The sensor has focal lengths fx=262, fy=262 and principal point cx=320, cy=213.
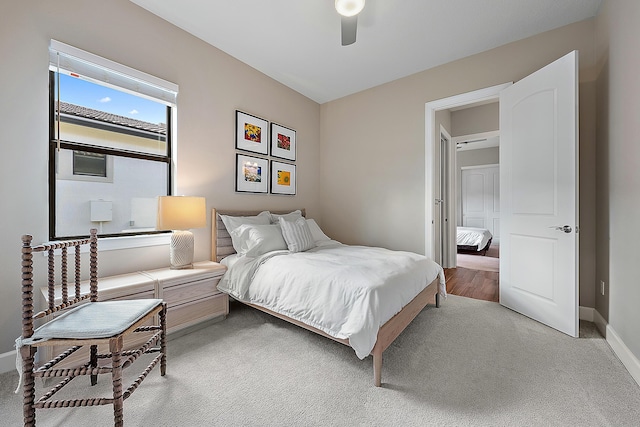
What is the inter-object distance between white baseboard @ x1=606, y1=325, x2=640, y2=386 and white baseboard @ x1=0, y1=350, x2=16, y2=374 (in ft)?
12.9

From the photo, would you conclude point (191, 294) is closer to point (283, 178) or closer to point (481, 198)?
point (283, 178)

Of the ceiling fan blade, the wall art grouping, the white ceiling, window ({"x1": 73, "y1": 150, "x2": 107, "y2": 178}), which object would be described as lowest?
window ({"x1": 73, "y1": 150, "x2": 107, "y2": 178})

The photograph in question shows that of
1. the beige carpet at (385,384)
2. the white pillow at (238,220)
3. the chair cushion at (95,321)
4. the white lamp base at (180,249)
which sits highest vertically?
the white pillow at (238,220)

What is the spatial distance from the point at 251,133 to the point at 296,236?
145 centimetres

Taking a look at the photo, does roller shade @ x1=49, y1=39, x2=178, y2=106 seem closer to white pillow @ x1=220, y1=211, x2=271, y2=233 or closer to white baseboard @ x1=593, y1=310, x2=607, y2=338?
white pillow @ x1=220, y1=211, x2=271, y2=233

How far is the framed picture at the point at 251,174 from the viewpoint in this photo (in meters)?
3.16

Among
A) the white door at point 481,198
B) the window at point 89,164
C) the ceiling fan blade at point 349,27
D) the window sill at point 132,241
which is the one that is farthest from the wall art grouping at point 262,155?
the white door at point 481,198

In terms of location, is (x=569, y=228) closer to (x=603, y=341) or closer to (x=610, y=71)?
(x=603, y=341)

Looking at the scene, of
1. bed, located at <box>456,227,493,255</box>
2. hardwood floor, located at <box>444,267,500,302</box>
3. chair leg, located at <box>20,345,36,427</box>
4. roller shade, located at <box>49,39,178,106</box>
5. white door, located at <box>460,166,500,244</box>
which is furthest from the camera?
white door, located at <box>460,166,500,244</box>

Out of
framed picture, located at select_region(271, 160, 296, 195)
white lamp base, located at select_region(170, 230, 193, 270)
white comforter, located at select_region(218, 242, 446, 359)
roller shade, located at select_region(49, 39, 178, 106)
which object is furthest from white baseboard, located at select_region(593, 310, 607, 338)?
roller shade, located at select_region(49, 39, 178, 106)

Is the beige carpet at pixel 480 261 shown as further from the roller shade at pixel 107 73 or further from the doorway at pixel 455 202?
the roller shade at pixel 107 73

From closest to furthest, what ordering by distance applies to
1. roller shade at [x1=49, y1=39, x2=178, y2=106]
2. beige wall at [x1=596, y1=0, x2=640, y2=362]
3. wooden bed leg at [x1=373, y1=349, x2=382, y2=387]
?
1. wooden bed leg at [x1=373, y1=349, x2=382, y2=387]
2. beige wall at [x1=596, y1=0, x2=640, y2=362]
3. roller shade at [x1=49, y1=39, x2=178, y2=106]

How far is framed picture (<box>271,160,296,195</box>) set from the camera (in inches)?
142

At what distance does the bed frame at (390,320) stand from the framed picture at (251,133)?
A: 816 millimetres
